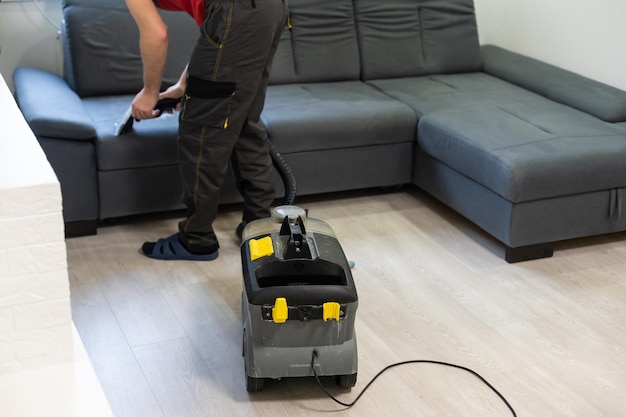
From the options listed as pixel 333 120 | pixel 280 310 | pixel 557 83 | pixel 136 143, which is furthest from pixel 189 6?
pixel 557 83

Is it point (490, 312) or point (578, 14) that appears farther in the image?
point (578, 14)

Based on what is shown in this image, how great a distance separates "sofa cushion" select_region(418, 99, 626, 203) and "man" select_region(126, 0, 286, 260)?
787 millimetres

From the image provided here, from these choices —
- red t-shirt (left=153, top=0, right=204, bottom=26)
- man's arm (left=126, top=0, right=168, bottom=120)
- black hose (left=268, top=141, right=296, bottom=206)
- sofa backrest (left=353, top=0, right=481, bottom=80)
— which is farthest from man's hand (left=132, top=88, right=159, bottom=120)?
sofa backrest (left=353, top=0, right=481, bottom=80)

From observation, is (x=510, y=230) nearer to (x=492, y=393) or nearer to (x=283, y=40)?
(x=492, y=393)

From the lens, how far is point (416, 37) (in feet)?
14.1

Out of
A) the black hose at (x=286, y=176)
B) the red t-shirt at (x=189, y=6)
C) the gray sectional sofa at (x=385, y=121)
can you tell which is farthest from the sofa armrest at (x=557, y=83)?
the red t-shirt at (x=189, y=6)

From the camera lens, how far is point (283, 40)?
403cm

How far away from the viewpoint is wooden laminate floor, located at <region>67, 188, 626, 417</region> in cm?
239

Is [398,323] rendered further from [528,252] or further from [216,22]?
[216,22]

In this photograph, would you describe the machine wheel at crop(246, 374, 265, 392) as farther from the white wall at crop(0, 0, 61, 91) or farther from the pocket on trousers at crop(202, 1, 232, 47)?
the white wall at crop(0, 0, 61, 91)

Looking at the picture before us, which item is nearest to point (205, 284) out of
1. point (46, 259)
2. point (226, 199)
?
point (226, 199)

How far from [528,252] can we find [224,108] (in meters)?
1.32

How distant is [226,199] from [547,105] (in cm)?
154

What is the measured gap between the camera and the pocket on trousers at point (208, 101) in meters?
2.88
